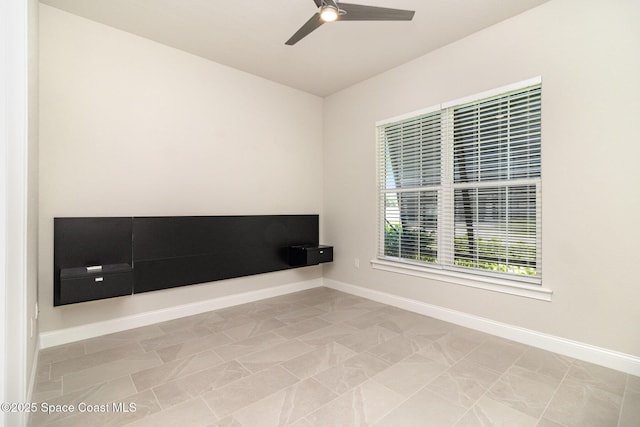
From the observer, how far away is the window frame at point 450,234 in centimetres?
277

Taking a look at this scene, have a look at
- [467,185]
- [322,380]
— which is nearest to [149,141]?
[322,380]

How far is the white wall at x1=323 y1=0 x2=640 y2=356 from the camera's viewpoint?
2.31m

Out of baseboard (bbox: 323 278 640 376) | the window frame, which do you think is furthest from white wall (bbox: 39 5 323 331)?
baseboard (bbox: 323 278 640 376)

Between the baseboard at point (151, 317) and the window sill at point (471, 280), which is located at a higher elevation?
the window sill at point (471, 280)

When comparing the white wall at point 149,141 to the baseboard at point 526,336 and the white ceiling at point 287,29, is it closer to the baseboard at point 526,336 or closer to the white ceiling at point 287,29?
the white ceiling at point 287,29

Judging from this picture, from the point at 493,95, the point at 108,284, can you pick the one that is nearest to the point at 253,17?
the point at 493,95

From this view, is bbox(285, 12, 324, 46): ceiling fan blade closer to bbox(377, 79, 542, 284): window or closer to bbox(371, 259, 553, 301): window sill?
bbox(377, 79, 542, 284): window

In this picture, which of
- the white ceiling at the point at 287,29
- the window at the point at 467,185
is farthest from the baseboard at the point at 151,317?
the white ceiling at the point at 287,29

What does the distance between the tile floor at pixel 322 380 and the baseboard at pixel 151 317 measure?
99mm

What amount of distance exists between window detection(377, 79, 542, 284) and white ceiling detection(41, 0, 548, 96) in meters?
0.71

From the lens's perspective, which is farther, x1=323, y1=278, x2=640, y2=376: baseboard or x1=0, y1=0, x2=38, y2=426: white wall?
x1=323, y1=278, x2=640, y2=376: baseboard

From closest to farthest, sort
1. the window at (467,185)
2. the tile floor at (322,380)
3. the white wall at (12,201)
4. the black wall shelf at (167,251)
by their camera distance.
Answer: the white wall at (12,201)
the tile floor at (322,380)
the black wall shelf at (167,251)
the window at (467,185)

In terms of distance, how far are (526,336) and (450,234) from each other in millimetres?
1164

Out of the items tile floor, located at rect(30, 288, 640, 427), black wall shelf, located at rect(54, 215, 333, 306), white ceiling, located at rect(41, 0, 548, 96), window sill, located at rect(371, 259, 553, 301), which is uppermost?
white ceiling, located at rect(41, 0, 548, 96)
